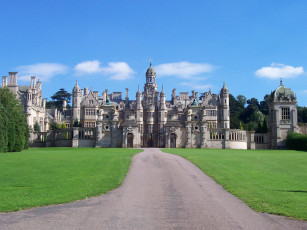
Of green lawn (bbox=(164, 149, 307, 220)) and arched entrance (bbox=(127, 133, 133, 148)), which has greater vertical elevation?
arched entrance (bbox=(127, 133, 133, 148))

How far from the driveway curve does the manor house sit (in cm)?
5286

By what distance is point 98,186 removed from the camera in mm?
17469

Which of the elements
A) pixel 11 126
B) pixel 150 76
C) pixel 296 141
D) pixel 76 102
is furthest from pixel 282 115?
pixel 11 126

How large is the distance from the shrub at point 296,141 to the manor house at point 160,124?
2.41 meters

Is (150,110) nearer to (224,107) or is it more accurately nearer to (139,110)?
(139,110)

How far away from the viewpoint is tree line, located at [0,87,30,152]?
→ 157 feet

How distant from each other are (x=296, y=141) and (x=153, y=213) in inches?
2418

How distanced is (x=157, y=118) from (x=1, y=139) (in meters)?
49.7

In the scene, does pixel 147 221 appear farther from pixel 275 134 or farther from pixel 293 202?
pixel 275 134

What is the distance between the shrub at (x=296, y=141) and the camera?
65.6 metres

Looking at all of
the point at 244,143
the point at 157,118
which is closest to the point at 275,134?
the point at 244,143

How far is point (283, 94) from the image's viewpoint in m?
73.8

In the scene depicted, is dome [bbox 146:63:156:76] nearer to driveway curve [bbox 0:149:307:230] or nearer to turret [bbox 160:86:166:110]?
turret [bbox 160:86:166:110]

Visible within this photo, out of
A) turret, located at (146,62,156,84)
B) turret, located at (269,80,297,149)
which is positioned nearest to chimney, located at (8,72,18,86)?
turret, located at (146,62,156,84)
